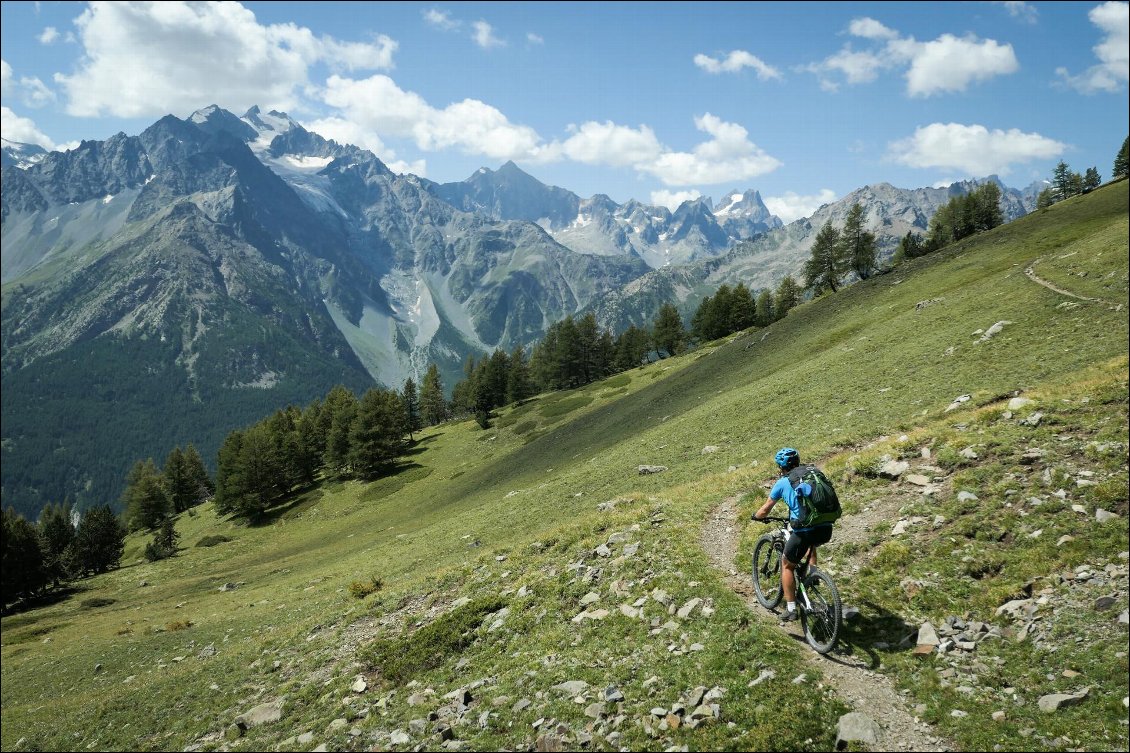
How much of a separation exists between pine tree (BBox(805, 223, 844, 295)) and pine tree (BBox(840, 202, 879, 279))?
1144 mm

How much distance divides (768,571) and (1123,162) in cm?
16701

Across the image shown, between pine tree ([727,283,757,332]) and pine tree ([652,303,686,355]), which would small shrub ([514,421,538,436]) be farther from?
pine tree ([727,283,757,332])

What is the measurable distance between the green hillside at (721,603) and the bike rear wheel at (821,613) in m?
0.41

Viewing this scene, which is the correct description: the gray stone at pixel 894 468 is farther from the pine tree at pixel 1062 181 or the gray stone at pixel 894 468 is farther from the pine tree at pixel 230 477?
the pine tree at pixel 1062 181

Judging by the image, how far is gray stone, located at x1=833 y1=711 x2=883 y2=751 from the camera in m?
8.48

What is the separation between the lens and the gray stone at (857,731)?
334 inches

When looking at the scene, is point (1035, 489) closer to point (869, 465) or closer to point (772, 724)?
point (869, 465)

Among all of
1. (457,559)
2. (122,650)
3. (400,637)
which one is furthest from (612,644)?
(122,650)

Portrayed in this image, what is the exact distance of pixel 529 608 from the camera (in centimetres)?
1709

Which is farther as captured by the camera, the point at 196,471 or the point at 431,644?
the point at 196,471

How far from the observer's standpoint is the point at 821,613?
1117 centimetres

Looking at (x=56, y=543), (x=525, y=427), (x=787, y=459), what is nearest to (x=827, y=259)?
(x=525, y=427)

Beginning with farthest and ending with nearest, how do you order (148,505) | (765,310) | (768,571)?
1. (765,310)
2. (148,505)
3. (768,571)

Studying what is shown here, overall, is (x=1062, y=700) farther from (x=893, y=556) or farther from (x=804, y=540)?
(x=893, y=556)
